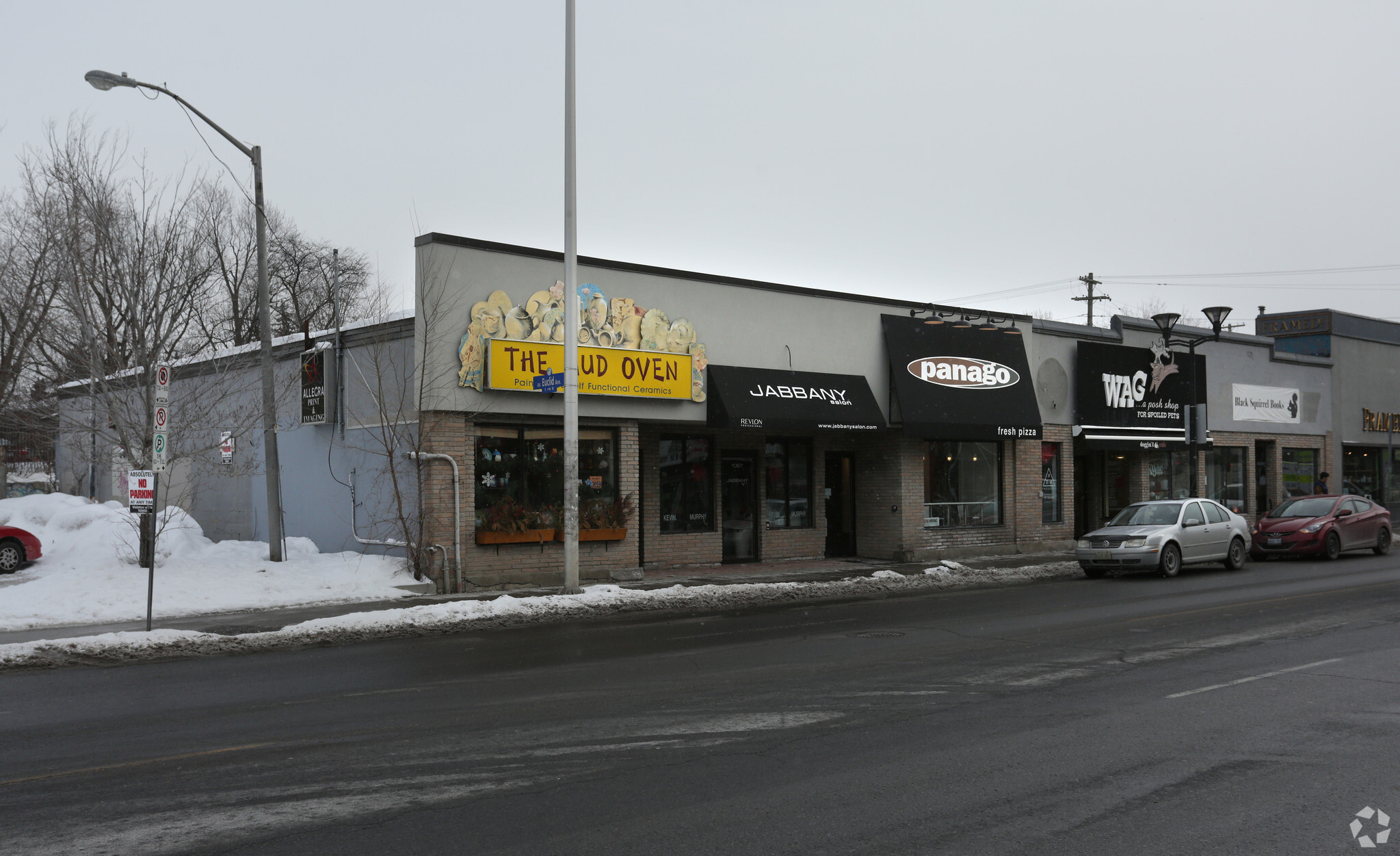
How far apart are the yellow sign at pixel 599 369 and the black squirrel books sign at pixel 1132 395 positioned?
502 inches

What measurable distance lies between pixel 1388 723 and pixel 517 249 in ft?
46.1

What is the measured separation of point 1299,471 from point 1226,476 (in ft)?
14.2

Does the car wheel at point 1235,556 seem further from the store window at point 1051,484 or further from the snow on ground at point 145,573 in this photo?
the snow on ground at point 145,573

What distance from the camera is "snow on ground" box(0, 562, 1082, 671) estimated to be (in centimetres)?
1141

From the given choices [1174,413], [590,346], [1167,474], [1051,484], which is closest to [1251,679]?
[590,346]

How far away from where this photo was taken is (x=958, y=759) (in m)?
6.68

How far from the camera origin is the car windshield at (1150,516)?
20.5 metres

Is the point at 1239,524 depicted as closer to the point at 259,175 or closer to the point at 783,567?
the point at 783,567

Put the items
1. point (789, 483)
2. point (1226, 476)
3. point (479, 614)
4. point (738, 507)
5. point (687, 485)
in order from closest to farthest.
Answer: point (479, 614)
point (687, 485)
point (738, 507)
point (789, 483)
point (1226, 476)

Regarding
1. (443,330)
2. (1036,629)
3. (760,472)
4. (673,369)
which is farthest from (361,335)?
(1036,629)

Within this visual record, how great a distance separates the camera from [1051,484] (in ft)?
87.8

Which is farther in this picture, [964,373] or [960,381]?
[964,373]

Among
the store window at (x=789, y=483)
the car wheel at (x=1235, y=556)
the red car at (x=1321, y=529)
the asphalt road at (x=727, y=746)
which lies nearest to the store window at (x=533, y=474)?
the store window at (x=789, y=483)

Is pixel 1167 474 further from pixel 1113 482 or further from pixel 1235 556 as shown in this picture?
pixel 1235 556
